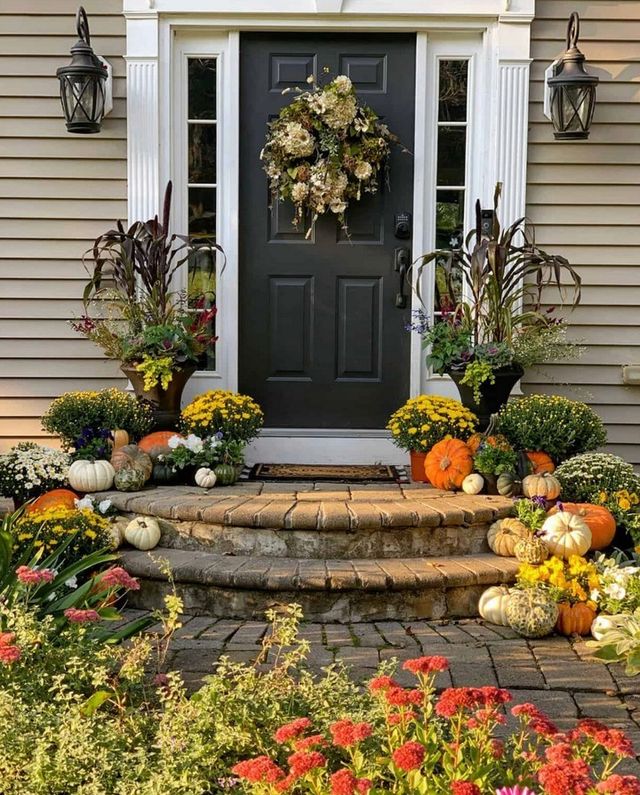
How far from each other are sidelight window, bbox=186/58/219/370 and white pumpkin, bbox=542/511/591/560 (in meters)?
2.06

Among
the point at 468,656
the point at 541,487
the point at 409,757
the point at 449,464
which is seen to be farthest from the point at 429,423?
the point at 409,757

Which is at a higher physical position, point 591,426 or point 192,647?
point 591,426

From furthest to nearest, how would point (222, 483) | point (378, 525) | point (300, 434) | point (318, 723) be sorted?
point (300, 434) < point (222, 483) < point (378, 525) < point (318, 723)

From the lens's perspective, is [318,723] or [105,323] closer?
[318,723]

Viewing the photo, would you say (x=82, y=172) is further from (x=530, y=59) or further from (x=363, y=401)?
(x=530, y=59)

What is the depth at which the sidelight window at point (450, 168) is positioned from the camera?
529 centimetres

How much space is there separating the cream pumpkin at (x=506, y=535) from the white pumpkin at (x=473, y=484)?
12.1 inches

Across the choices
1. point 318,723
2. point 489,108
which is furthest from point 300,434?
point 318,723

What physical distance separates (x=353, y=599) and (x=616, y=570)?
3.24 feet

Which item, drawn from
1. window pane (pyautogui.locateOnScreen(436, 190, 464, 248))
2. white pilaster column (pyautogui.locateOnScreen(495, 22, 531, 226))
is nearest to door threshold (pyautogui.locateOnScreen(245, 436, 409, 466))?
window pane (pyautogui.locateOnScreen(436, 190, 464, 248))

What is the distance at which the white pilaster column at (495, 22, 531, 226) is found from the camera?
5125 mm

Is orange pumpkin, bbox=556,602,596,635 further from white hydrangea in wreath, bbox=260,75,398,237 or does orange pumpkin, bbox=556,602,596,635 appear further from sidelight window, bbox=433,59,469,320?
white hydrangea in wreath, bbox=260,75,398,237

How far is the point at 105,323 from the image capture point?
17.1 ft

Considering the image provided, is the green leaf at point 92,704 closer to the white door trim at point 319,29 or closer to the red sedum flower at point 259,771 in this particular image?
the red sedum flower at point 259,771
